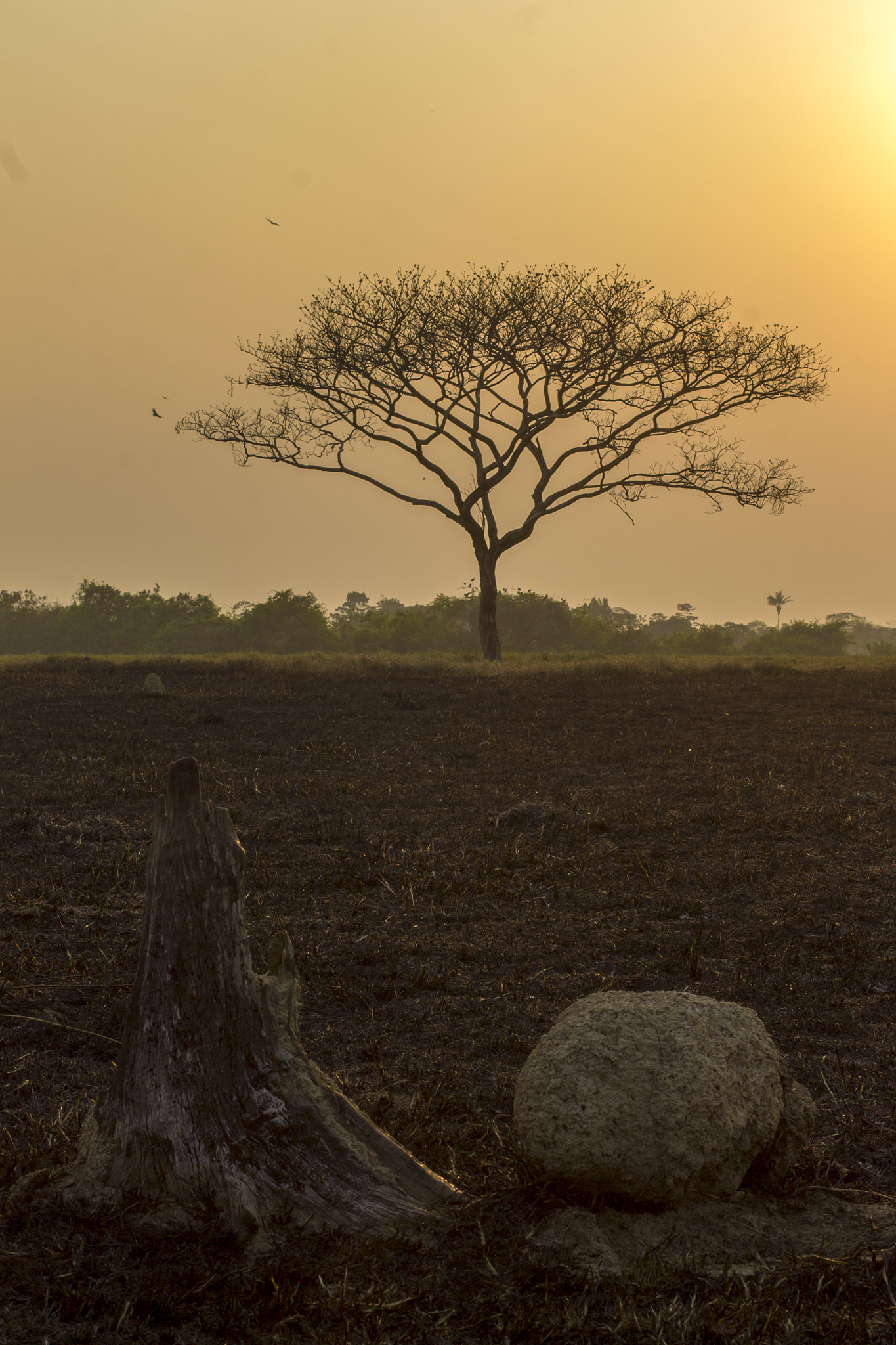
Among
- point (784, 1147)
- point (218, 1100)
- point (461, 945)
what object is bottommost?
point (461, 945)

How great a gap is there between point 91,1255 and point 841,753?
602 inches

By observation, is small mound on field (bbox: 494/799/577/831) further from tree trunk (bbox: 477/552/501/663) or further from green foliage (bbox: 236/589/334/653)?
green foliage (bbox: 236/589/334/653)

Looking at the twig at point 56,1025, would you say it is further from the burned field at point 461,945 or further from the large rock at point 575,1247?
the large rock at point 575,1247

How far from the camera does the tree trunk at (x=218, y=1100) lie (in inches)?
158

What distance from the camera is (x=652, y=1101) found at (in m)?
4.34

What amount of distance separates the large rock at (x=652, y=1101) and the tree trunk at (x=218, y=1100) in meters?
0.57

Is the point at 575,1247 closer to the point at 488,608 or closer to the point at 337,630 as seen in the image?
the point at 488,608

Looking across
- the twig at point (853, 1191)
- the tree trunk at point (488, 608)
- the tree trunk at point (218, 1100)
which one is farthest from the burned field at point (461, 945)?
the tree trunk at point (488, 608)

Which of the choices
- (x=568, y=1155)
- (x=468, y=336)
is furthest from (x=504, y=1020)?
(x=468, y=336)

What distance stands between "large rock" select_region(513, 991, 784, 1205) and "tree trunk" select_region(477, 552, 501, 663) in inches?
1211

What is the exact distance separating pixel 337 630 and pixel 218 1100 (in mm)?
68403

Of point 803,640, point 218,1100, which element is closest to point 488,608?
point 218,1100

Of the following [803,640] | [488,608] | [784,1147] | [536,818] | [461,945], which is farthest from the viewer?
[803,640]

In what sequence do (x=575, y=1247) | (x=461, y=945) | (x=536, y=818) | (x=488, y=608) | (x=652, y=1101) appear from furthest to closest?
(x=488, y=608)
(x=536, y=818)
(x=461, y=945)
(x=652, y=1101)
(x=575, y=1247)
